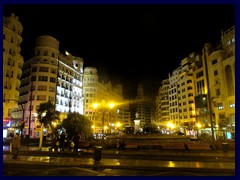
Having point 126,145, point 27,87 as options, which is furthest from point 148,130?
point 27,87

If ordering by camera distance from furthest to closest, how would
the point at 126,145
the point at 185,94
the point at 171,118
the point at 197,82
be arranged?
1. the point at 171,118
2. the point at 185,94
3. the point at 197,82
4. the point at 126,145

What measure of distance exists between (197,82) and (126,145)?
178 ft

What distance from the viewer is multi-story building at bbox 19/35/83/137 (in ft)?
207

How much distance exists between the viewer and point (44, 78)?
6612 cm

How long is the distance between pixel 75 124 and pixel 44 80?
124ft

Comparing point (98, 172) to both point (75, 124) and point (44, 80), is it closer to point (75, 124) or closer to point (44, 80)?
point (75, 124)

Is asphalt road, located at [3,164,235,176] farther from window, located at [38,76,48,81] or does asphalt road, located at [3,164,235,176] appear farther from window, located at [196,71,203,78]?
window, located at [196,71,203,78]

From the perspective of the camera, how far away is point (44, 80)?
6588cm

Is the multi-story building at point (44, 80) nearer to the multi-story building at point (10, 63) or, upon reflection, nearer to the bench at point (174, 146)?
the multi-story building at point (10, 63)

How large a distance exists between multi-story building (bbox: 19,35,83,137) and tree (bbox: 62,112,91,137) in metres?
25.6

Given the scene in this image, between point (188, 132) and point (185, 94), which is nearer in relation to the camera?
point (188, 132)

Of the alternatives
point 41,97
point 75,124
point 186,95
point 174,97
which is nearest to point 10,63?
point 41,97

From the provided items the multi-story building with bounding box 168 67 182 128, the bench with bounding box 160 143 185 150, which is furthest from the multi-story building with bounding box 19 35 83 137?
the multi-story building with bounding box 168 67 182 128

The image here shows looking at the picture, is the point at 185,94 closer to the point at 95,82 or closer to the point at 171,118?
the point at 171,118
